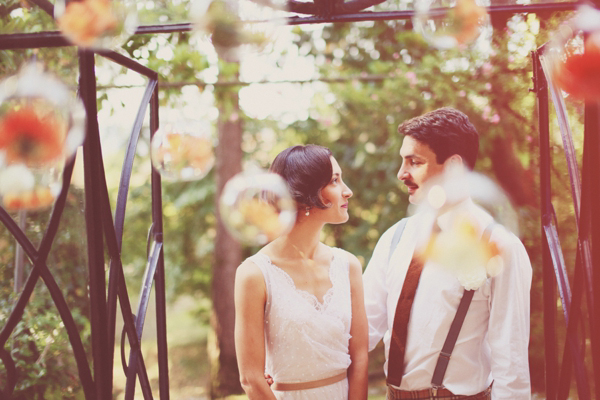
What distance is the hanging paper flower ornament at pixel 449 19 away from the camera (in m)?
2.16

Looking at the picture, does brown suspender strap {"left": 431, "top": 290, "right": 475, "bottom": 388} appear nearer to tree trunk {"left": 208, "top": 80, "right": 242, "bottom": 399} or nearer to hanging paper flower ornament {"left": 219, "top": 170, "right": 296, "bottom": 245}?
hanging paper flower ornament {"left": 219, "top": 170, "right": 296, "bottom": 245}

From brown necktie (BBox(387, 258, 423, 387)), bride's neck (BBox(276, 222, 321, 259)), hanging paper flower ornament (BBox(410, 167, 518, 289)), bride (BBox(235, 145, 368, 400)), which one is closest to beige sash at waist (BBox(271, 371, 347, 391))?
bride (BBox(235, 145, 368, 400))

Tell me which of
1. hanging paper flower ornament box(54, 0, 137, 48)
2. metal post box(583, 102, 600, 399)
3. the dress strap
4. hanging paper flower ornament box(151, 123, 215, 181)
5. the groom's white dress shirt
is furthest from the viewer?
hanging paper flower ornament box(151, 123, 215, 181)

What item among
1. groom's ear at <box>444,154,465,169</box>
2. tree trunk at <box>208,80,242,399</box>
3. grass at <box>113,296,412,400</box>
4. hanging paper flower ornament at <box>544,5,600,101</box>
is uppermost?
hanging paper flower ornament at <box>544,5,600,101</box>

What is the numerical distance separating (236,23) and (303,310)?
1168mm

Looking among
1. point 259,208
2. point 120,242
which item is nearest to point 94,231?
point 120,242

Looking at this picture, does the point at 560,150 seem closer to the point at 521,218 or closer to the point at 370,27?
the point at 521,218

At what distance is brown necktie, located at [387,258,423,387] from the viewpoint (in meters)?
2.15

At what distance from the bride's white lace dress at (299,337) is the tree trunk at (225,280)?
16.3 ft

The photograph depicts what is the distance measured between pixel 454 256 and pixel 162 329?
4.44 ft

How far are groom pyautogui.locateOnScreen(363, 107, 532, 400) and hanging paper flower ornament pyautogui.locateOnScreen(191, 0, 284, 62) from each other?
71 cm

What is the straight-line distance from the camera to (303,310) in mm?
2102

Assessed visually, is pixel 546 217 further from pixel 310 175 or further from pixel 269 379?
pixel 269 379

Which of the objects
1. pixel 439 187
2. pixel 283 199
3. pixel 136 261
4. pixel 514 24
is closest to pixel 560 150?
pixel 514 24
